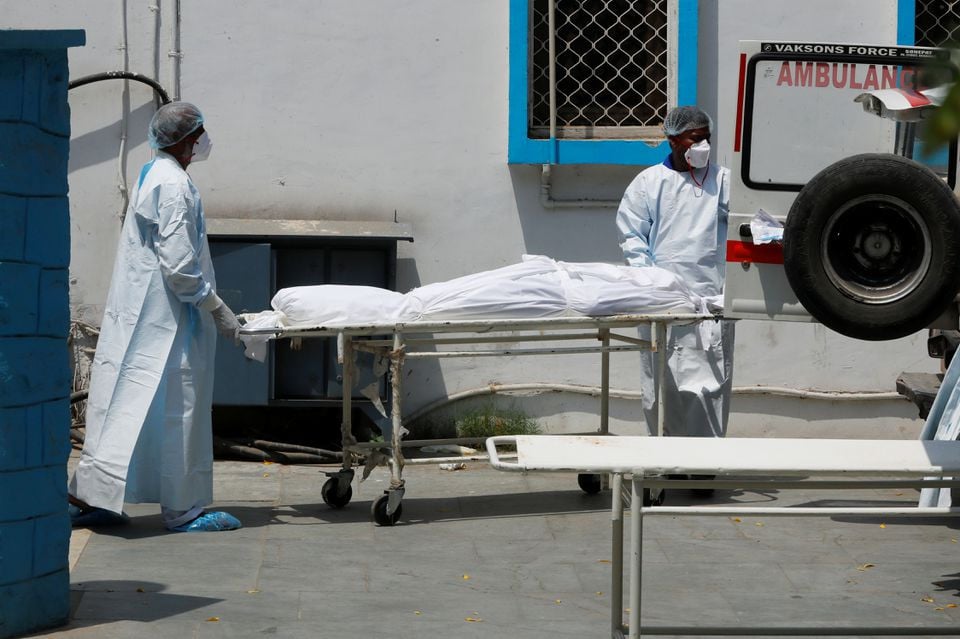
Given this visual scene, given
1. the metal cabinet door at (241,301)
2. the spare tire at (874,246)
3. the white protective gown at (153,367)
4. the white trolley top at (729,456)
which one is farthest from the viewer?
the metal cabinet door at (241,301)

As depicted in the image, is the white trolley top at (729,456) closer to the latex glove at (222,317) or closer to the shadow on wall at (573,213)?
the latex glove at (222,317)

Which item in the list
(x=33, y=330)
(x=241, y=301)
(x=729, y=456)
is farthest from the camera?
(x=241, y=301)

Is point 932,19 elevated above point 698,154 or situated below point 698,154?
above

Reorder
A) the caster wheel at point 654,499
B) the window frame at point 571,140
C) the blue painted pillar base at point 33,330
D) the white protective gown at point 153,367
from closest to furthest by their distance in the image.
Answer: the blue painted pillar base at point 33,330 < the white protective gown at point 153,367 < the caster wheel at point 654,499 < the window frame at point 571,140

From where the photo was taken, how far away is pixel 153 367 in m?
5.34

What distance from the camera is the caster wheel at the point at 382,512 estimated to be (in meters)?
5.63

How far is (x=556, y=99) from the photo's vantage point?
24.8 feet

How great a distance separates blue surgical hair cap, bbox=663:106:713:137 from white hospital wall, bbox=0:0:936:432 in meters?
1.18

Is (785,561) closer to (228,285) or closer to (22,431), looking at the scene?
(22,431)

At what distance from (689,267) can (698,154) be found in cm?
56

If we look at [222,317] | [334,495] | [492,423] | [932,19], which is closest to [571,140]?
[492,423]

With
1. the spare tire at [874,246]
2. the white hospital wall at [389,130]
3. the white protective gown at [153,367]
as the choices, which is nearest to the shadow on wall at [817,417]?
the white hospital wall at [389,130]

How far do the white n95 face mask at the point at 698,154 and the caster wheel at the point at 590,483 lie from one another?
1.62 meters

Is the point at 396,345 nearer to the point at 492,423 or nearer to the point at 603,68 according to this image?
the point at 492,423
